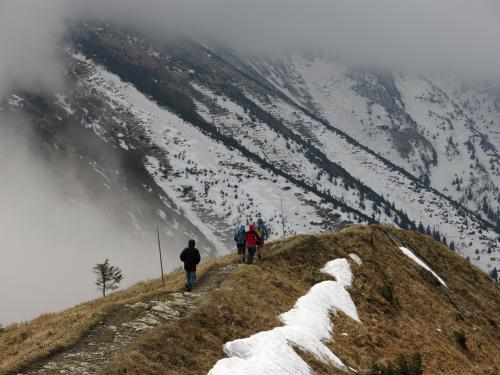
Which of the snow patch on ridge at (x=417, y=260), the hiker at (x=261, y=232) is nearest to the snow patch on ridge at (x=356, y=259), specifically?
the hiker at (x=261, y=232)

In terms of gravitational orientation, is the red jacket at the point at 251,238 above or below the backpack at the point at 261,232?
below

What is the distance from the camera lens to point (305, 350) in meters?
22.2

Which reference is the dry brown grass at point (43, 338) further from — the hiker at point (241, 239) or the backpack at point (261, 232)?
the backpack at point (261, 232)

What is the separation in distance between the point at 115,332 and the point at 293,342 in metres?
7.34

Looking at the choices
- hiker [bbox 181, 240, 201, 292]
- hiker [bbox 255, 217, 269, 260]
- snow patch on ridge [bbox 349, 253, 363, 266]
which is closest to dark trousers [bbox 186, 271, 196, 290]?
hiker [bbox 181, 240, 201, 292]

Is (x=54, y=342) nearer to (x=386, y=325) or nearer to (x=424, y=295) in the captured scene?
(x=386, y=325)

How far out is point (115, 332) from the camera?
21.2 metres

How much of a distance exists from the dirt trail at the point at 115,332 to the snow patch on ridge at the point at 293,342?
378cm

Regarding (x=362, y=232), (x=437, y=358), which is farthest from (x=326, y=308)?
(x=362, y=232)

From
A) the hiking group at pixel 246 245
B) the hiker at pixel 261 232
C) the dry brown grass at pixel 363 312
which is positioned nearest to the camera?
the dry brown grass at pixel 363 312

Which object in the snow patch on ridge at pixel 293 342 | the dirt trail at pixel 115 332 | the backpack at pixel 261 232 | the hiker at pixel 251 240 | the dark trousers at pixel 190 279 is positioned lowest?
the snow patch on ridge at pixel 293 342

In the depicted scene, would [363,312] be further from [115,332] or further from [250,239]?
[115,332]

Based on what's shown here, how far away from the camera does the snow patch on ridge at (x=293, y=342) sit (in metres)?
18.8

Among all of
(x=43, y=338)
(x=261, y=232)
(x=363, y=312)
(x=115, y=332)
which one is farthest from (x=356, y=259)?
(x=43, y=338)
